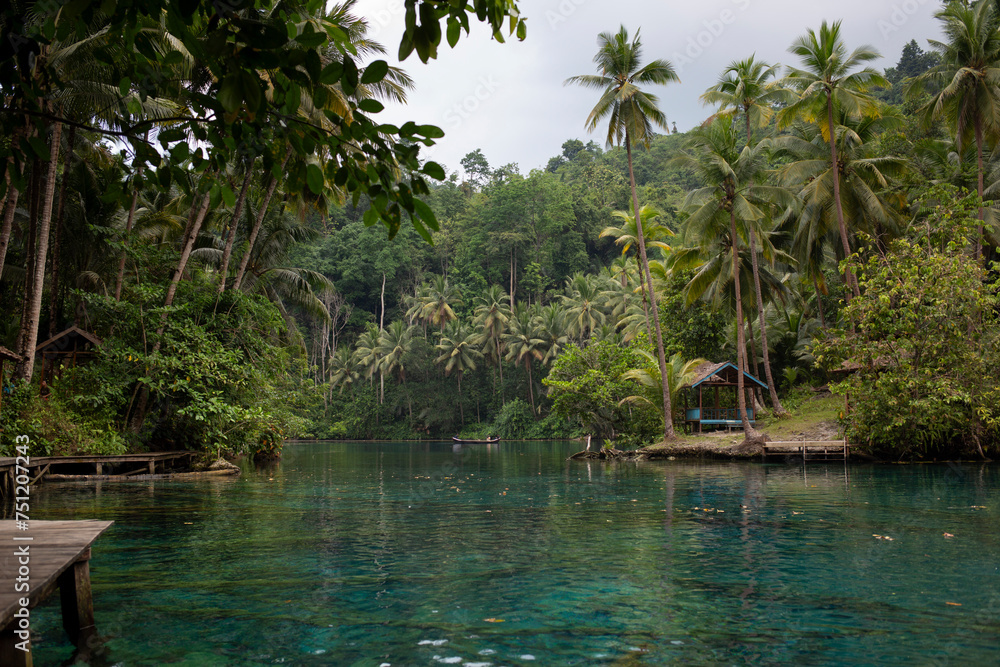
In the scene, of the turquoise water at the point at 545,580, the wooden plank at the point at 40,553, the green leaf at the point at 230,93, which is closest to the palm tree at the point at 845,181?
the turquoise water at the point at 545,580

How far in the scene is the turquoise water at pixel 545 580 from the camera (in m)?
5.11

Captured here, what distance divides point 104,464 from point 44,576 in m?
18.2

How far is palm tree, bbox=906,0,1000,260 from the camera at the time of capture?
25.7 metres

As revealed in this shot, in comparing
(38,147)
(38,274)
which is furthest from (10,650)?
(38,274)

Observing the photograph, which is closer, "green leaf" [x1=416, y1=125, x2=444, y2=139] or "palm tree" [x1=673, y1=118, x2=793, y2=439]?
"green leaf" [x1=416, y1=125, x2=444, y2=139]

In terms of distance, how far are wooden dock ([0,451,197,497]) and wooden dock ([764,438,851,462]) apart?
1970 centimetres

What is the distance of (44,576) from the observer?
3.98m

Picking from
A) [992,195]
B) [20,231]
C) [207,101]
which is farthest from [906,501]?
[20,231]

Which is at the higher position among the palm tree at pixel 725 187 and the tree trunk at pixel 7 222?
the palm tree at pixel 725 187

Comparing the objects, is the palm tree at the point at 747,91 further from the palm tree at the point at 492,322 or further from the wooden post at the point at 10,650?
the wooden post at the point at 10,650

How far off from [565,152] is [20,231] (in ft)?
262

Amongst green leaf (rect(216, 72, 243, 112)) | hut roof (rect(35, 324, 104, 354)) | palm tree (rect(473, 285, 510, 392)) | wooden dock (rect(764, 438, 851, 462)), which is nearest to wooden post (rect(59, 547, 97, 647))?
green leaf (rect(216, 72, 243, 112))

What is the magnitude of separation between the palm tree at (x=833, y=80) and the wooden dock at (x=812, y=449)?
6.26 m

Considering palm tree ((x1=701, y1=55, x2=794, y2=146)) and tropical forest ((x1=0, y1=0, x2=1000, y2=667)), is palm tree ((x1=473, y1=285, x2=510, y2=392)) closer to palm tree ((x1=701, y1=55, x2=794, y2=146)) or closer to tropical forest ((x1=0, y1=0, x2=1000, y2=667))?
tropical forest ((x1=0, y1=0, x2=1000, y2=667))
